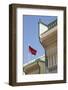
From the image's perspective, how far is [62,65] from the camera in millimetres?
1886

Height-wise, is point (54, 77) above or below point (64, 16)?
below

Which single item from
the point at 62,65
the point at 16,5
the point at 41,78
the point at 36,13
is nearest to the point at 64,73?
the point at 62,65

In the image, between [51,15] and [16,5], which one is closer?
[16,5]

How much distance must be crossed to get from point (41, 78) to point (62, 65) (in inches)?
7.4

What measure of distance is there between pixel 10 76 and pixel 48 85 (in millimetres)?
294

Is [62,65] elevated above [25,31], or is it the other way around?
[25,31]

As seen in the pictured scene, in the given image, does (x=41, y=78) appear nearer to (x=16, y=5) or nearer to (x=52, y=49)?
(x=52, y=49)

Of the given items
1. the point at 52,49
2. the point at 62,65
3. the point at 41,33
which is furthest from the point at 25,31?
the point at 62,65

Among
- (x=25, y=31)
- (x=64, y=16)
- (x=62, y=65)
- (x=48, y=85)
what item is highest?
(x=64, y=16)

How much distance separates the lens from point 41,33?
1821mm

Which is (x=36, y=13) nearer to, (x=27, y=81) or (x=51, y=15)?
(x=51, y=15)

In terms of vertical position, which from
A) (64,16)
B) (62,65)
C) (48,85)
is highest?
(64,16)

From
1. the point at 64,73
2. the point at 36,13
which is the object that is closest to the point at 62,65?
the point at 64,73

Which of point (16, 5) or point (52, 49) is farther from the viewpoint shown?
point (52, 49)
